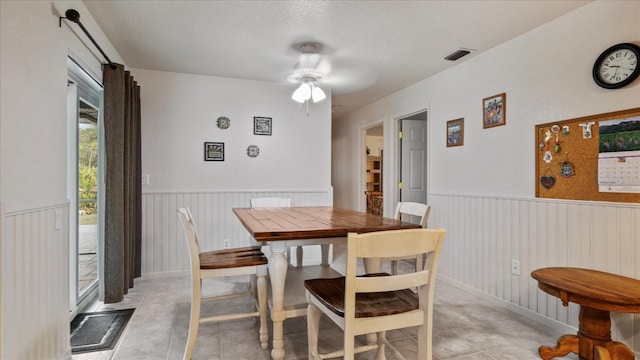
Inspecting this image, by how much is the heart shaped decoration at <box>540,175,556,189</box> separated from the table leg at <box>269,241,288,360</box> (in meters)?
2.15

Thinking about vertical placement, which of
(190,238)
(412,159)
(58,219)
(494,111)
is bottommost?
(190,238)

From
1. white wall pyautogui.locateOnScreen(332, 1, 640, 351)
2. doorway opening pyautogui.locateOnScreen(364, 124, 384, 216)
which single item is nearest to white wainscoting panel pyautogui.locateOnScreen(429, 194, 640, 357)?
white wall pyautogui.locateOnScreen(332, 1, 640, 351)

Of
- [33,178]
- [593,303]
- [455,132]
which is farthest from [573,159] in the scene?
[33,178]

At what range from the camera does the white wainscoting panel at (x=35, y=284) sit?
4.59 ft

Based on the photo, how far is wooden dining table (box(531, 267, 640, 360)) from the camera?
1694 mm

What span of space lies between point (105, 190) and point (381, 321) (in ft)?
8.43

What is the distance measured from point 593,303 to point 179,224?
12.3ft

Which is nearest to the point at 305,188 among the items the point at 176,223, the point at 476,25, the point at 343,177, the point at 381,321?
the point at 176,223

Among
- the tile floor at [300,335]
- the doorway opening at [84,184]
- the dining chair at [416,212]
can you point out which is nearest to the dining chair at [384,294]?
the tile floor at [300,335]

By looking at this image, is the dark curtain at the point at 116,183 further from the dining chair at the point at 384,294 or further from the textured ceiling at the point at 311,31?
the dining chair at the point at 384,294

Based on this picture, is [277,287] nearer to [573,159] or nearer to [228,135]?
[573,159]

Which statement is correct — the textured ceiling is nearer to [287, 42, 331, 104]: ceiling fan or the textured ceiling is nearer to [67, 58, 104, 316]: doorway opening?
[287, 42, 331, 104]: ceiling fan

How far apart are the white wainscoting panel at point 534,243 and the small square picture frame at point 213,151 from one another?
2.61 metres

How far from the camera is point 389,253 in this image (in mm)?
1266
